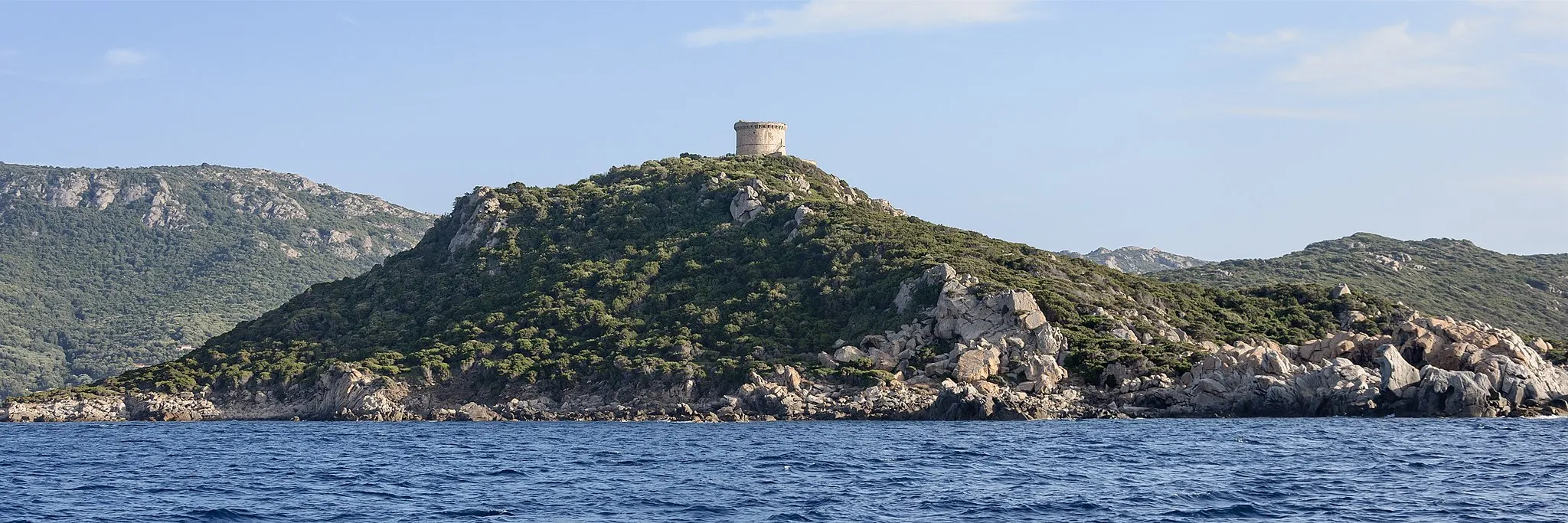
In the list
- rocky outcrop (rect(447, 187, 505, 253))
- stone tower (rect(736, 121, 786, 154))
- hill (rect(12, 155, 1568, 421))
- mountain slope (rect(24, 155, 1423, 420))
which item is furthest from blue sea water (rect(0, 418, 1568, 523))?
stone tower (rect(736, 121, 786, 154))

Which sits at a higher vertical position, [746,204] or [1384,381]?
[746,204]

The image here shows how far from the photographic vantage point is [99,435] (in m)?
80.7

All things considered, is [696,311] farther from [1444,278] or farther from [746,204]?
[1444,278]

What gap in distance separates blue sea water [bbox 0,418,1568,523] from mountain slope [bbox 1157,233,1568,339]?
8470 cm

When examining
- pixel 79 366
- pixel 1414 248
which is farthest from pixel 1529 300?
pixel 79 366

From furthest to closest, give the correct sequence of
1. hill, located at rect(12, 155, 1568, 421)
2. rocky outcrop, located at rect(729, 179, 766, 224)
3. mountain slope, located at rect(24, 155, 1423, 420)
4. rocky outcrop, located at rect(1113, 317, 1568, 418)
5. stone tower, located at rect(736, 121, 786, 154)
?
stone tower, located at rect(736, 121, 786, 154) < rocky outcrop, located at rect(729, 179, 766, 224) < mountain slope, located at rect(24, 155, 1423, 420) < hill, located at rect(12, 155, 1568, 421) < rocky outcrop, located at rect(1113, 317, 1568, 418)

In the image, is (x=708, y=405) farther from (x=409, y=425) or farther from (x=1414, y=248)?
(x=1414, y=248)

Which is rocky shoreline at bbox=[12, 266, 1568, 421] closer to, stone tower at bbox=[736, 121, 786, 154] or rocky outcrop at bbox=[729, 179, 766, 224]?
rocky outcrop at bbox=[729, 179, 766, 224]

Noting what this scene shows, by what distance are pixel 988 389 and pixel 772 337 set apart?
769 inches

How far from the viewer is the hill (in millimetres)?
87875

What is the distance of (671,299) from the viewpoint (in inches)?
4481

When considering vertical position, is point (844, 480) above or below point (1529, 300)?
below

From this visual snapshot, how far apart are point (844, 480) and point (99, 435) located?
47.8 metres

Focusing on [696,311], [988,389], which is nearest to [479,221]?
[696,311]
